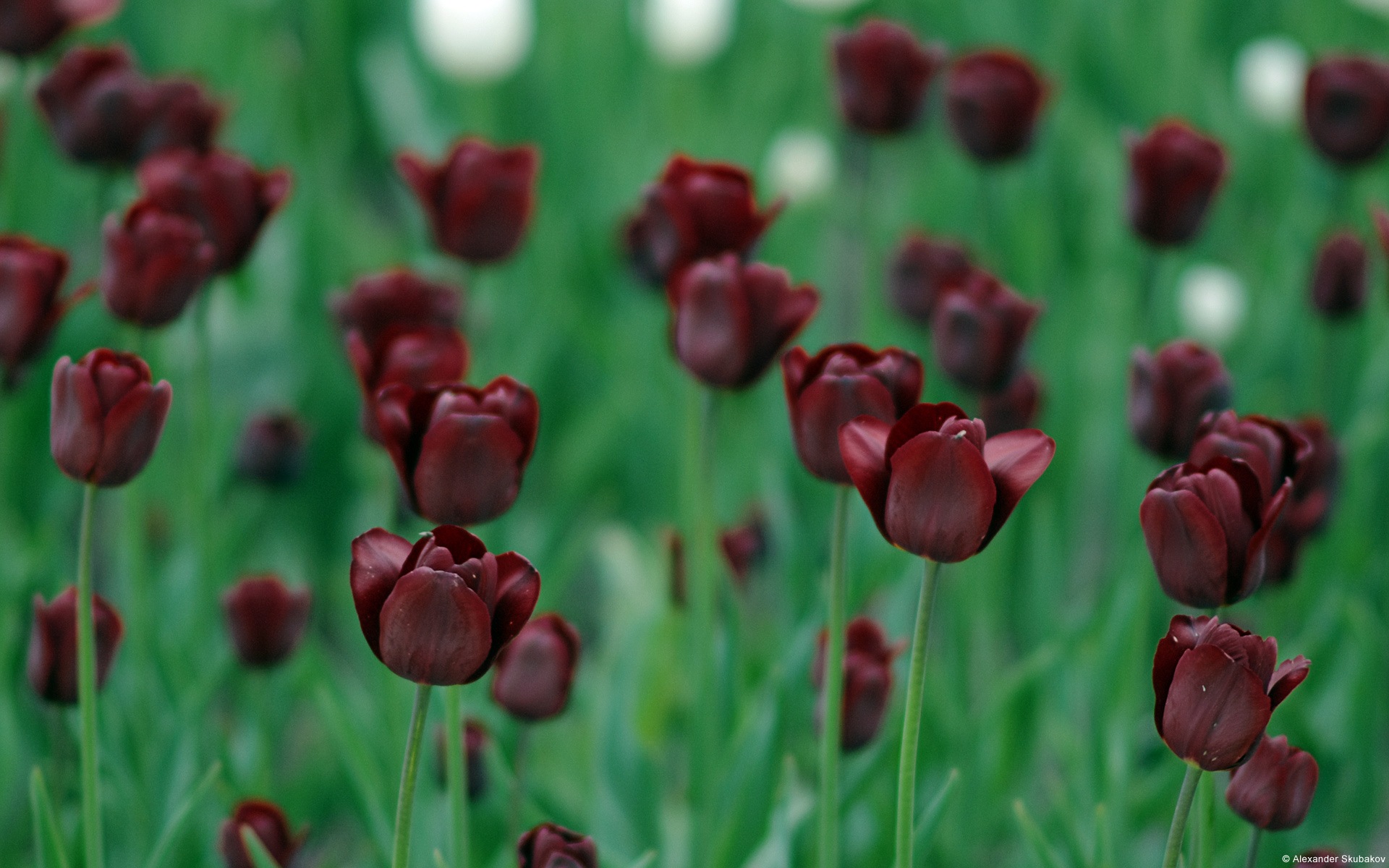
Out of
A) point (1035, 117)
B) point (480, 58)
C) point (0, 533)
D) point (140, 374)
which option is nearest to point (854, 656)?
point (140, 374)

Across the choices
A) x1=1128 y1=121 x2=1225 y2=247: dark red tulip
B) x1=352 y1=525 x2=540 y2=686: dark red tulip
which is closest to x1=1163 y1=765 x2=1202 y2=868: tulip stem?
x1=352 y1=525 x2=540 y2=686: dark red tulip

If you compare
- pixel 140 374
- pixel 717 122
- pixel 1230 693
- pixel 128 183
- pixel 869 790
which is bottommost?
pixel 869 790

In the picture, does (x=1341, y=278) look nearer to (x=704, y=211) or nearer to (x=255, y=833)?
(x=704, y=211)

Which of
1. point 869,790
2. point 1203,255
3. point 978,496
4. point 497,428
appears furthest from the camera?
point 1203,255

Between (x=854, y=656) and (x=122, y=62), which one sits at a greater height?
(x=122, y=62)

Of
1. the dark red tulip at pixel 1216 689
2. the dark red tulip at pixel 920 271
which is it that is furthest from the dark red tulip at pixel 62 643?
the dark red tulip at pixel 920 271

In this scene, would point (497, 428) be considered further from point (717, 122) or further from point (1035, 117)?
point (717, 122)
